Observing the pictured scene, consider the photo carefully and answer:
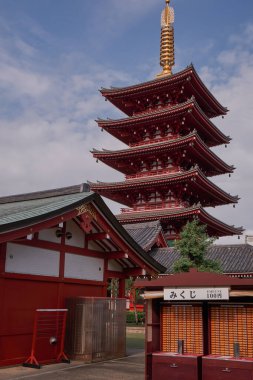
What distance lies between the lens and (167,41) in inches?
1786

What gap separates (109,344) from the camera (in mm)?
15203

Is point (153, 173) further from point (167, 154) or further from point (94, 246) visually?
point (94, 246)

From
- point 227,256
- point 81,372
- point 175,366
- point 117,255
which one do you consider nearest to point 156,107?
point 227,256

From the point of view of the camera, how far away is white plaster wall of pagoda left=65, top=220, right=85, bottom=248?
618 inches

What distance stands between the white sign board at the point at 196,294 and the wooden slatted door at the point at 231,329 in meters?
0.78

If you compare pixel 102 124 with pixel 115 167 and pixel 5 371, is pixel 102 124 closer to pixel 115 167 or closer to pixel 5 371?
pixel 115 167

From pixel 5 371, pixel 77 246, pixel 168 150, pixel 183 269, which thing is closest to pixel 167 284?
pixel 5 371

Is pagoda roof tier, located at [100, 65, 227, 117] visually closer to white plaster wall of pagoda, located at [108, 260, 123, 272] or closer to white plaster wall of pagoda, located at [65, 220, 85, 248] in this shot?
white plaster wall of pagoda, located at [108, 260, 123, 272]

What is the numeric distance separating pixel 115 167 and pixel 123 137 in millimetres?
2981

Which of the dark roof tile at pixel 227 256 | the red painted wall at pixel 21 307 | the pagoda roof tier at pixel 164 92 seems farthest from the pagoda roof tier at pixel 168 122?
the red painted wall at pixel 21 307

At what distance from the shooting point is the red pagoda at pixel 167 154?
116ft

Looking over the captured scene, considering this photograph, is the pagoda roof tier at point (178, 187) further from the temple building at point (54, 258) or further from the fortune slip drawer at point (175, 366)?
the fortune slip drawer at point (175, 366)

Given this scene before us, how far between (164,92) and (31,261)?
2796 centimetres

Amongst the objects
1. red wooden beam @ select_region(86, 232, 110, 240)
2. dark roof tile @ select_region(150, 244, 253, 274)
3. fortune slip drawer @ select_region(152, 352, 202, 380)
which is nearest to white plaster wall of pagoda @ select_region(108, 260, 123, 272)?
red wooden beam @ select_region(86, 232, 110, 240)
